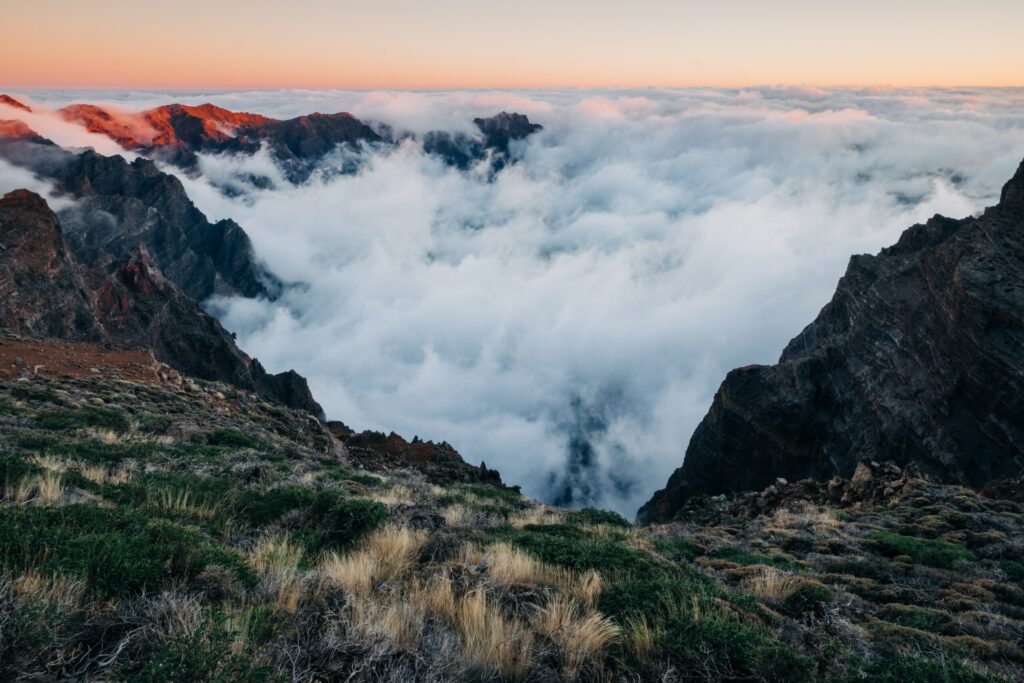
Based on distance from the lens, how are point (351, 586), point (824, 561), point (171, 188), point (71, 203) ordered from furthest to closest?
point (171, 188) < point (71, 203) < point (824, 561) < point (351, 586)

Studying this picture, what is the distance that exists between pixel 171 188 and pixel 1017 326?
7826 inches

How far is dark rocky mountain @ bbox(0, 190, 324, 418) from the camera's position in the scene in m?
42.4

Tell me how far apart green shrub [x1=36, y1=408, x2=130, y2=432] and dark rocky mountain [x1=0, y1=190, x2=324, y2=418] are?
2406 centimetres

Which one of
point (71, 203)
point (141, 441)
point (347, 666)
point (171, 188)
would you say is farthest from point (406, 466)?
point (171, 188)

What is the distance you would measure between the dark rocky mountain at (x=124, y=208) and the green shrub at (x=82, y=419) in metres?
136

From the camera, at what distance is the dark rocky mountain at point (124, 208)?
5571 inches

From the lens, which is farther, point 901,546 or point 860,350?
point 860,350

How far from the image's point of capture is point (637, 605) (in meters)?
5.18

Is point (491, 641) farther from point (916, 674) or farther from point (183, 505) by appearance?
point (183, 505)

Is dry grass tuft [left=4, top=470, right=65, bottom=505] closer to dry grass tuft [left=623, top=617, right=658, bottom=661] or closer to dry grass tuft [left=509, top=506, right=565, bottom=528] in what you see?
dry grass tuft [left=623, top=617, right=658, bottom=661]

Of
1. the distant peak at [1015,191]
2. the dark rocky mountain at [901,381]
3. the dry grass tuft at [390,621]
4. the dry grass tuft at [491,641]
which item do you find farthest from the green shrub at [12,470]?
the distant peak at [1015,191]

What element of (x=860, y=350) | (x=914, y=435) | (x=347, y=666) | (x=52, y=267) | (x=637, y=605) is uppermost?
(x=347, y=666)

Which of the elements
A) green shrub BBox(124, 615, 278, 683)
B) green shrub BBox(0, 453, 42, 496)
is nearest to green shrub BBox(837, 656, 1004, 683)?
green shrub BBox(124, 615, 278, 683)

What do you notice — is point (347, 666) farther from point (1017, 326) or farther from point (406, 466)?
point (1017, 326)
